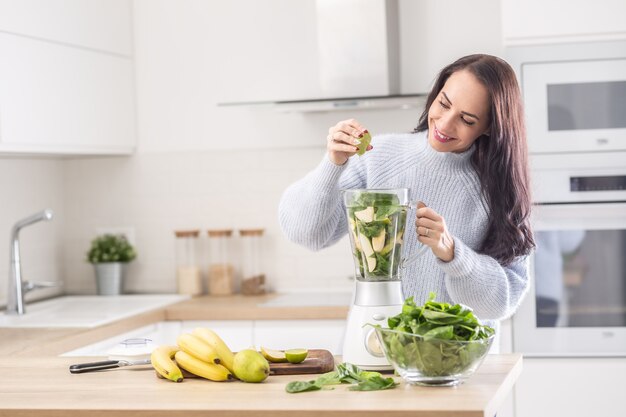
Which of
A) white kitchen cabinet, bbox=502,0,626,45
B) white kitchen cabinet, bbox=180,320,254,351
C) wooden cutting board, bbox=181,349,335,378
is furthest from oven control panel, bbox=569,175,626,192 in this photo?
wooden cutting board, bbox=181,349,335,378

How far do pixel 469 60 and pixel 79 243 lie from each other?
2501mm

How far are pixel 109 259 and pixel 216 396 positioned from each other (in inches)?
97.6

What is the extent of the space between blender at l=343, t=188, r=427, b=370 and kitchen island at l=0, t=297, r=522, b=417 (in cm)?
11

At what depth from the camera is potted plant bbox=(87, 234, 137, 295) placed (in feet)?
13.7

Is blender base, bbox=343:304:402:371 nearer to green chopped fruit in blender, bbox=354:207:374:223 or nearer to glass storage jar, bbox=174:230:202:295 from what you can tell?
green chopped fruit in blender, bbox=354:207:374:223

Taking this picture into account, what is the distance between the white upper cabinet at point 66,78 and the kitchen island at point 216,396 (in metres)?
1.46

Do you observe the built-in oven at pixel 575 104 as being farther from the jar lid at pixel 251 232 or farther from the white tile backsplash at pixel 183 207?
the jar lid at pixel 251 232

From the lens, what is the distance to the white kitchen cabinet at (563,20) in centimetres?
344

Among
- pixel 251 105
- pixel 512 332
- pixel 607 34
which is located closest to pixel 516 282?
pixel 512 332

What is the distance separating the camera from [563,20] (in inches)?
136

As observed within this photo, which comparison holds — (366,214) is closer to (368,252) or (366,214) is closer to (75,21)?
(368,252)

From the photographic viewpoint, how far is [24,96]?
3457 millimetres

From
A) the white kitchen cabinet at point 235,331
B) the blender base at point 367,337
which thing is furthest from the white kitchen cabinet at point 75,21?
the blender base at point 367,337

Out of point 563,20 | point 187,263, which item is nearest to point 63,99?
point 187,263
